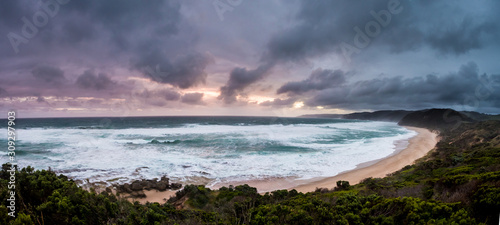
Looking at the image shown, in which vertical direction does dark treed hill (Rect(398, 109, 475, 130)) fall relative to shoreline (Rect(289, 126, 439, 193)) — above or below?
above

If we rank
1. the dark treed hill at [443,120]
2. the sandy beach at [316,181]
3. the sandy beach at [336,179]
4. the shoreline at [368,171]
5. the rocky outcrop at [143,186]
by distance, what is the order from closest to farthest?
the rocky outcrop at [143,186] < the sandy beach at [316,181] < the sandy beach at [336,179] < the shoreline at [368,171] < the dark treed hill at [443,120]

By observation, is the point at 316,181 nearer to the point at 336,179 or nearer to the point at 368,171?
the point at 336,179

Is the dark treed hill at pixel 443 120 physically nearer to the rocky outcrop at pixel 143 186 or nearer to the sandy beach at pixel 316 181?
the sandy beach at pixel 316 181

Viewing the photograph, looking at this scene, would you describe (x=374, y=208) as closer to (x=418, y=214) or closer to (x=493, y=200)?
(x=418, y=214)

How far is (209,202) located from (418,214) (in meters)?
5.64

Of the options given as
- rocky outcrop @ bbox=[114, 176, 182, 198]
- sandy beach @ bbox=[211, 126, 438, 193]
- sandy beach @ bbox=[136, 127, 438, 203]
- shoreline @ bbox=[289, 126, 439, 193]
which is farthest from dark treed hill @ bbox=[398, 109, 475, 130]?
rocky outcrop @ bbox=[114, 176, 182, 198]

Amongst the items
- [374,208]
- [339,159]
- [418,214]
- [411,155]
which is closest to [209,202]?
[374,208]

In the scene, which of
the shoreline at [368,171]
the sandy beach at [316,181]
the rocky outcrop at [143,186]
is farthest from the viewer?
the shoreline at [368,171]

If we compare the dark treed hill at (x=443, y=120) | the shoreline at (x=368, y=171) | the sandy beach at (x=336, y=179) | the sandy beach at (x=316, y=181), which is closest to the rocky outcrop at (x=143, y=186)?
the sandy beach at (x=316, y=181)

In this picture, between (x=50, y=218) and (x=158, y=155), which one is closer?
(x=50, y=218)

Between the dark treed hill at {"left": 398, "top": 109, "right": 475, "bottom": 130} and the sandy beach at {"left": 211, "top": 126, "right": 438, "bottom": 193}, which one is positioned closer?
the sandy beach at {"left": 211, "top": 126, "right": 438, "bottom": 193}

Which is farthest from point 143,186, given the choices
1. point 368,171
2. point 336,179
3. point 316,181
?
point 368,171

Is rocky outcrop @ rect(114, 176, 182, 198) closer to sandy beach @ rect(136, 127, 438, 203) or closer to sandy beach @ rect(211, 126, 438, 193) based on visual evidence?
sandy beach @ rect(136, 127, 438, 203)

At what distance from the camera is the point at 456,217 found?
9.38 ft
